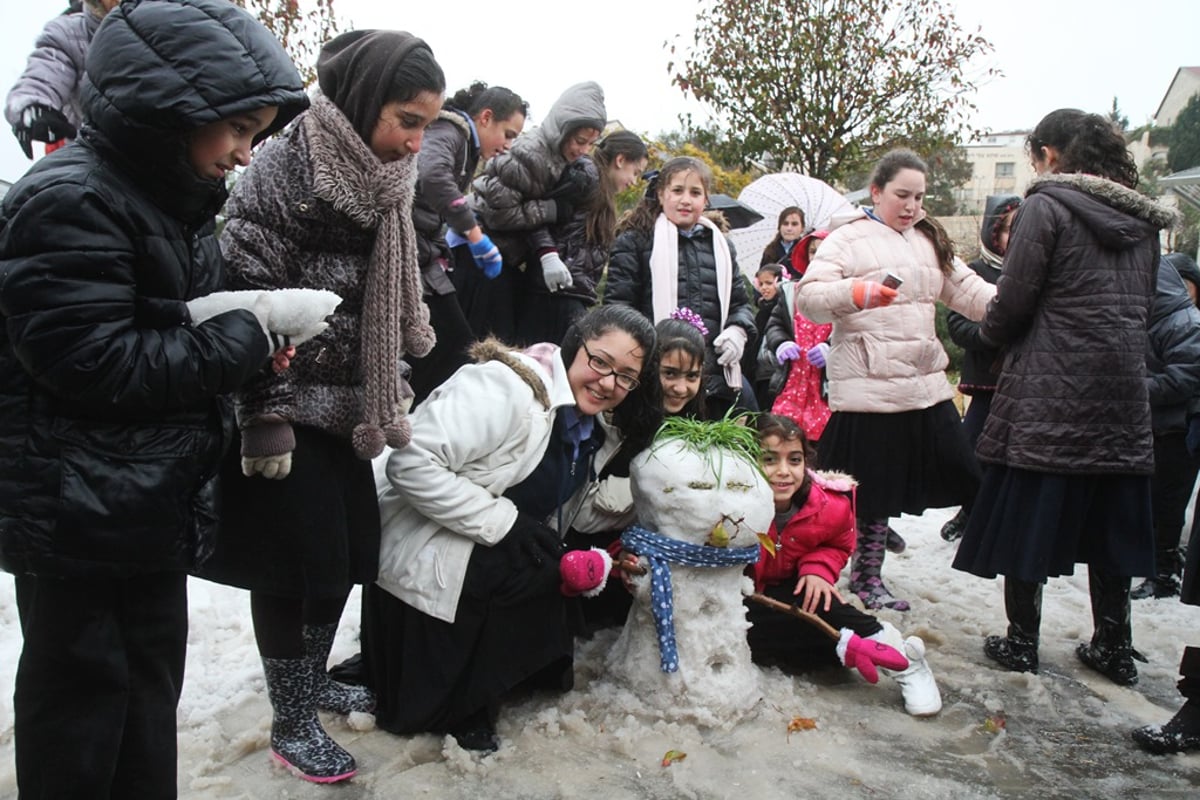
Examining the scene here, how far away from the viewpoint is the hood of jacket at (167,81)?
1.73m

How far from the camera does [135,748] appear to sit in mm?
1954


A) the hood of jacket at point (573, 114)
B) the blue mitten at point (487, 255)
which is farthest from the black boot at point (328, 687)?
the hood of jacket at point (573, 114)

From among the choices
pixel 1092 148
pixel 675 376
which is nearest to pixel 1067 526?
pixel 1092 148

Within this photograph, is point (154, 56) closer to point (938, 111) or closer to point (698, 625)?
point (698, 625)

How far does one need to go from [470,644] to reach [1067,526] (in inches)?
85.6

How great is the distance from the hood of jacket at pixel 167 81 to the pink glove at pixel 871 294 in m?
2.50

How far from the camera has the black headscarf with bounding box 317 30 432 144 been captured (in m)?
2.34

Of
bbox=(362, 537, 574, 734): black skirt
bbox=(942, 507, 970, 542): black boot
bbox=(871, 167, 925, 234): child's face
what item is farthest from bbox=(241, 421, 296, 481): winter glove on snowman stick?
bbox=(942, 507, 970, 542): black boot

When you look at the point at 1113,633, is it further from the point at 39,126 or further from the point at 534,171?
the point at 39,126

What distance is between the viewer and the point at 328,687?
2961mm

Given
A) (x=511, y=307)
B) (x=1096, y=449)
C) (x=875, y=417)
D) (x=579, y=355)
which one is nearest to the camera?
(x=579, y=355)

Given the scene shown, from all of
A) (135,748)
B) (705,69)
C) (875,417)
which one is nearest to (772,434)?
(875,417)

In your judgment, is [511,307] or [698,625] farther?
[511,307]

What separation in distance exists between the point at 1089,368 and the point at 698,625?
1.68m
